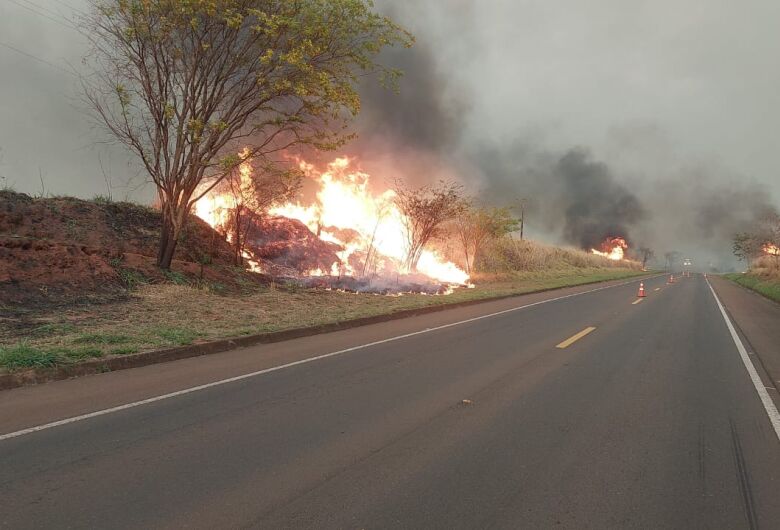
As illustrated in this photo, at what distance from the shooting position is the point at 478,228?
30.0 metres

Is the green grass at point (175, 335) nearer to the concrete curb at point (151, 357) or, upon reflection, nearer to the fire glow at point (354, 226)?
the concrete curb at point (151, 357)

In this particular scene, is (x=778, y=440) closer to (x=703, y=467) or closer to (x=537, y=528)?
(x=703, y=467)

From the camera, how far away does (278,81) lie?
12.8m

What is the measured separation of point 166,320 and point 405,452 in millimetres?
7170

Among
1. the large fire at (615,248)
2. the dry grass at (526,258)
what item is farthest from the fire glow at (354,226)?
the large fire at (615,248)

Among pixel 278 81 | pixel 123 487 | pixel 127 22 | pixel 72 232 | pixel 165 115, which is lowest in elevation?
pixel 123 487

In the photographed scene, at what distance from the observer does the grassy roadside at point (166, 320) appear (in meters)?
6.60

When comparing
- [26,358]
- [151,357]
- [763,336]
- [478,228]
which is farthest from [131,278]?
[478,228]

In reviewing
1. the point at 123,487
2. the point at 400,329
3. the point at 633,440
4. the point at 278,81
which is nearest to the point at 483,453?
the point at 633,440

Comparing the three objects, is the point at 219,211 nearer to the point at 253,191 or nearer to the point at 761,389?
the point at 253,191

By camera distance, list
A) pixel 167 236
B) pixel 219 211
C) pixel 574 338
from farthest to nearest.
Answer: pixel 219 211 < pixel 167 236 < pixel 574 338

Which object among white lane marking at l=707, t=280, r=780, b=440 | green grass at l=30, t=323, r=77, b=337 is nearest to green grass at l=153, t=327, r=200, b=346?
green grass at l=30, t=323, r=77, b=337

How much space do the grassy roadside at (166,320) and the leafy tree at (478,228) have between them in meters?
14.7

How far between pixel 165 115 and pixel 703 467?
13893 millimetres
